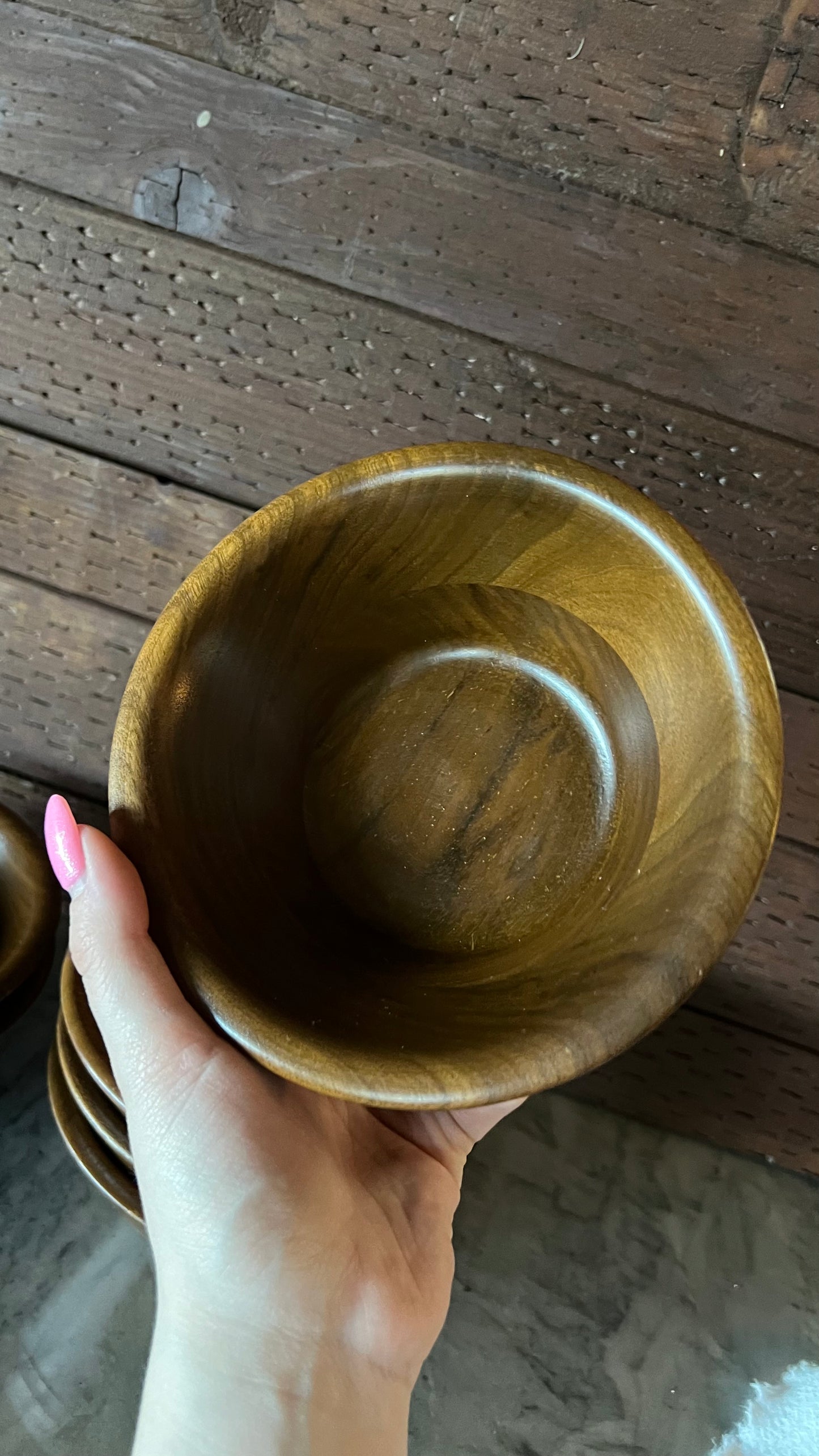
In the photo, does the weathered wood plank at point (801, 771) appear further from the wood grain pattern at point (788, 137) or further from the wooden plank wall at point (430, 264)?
the wood grain pattern at point (788, 137)

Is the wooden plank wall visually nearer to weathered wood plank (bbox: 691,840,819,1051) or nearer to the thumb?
weathered wood plank (bbox: 691,840,819,1051)

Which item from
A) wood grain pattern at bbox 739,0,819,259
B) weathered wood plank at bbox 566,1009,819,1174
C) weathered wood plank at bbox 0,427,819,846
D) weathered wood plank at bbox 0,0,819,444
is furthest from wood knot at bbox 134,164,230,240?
weathered wood plank at bbox 566,1009,819,1174

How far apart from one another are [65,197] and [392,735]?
1.19 feet

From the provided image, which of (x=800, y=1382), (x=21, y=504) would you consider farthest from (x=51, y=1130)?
(x=800, y=1382)

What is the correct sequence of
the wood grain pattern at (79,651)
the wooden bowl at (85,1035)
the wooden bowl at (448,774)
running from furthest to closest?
the wood grain pattern at (79,651), the wooden bowl at (85,1035), the wooden bowl at (448,774)

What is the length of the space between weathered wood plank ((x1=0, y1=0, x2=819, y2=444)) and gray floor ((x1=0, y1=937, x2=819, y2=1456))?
1.56ft

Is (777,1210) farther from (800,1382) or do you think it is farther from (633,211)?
(633,211)

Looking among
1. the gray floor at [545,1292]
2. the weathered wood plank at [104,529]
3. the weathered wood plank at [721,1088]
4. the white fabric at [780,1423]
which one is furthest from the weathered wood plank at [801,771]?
the white fabric at [780,1423]

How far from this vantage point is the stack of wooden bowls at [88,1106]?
1.69 ft

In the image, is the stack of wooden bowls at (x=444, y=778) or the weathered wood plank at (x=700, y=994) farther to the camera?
the weathered wood plank at (x=700, y=994)

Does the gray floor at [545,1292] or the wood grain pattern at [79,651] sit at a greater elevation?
the wood grain pattern at [79,651]

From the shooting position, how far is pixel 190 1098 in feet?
1.40

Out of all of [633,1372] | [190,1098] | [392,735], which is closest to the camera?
[190,1098]

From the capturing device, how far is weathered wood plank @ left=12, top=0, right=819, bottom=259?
0.52 metres
